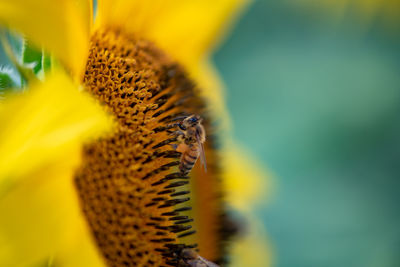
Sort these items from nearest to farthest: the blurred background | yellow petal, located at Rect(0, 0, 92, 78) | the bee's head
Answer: yellow petal, located at Rect(0, 0, 92, 78), the bee's head, the blurred background

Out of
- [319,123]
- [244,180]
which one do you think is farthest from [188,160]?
[319,123]

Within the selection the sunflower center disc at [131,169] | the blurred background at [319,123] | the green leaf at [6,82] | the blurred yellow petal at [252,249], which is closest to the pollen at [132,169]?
the sunflower center disc at [131,169]

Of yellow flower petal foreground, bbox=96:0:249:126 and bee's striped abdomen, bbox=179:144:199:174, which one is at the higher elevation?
yellow flower petal foreground, bbox=96:0:249:126

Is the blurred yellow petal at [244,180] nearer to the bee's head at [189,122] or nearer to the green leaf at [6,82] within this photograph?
the bee's head at [189,122]

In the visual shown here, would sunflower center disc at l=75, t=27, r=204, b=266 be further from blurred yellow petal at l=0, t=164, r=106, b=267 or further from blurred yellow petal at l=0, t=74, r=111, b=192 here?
→ blurred yellow petal at l=0, t=74, r=111, b=192

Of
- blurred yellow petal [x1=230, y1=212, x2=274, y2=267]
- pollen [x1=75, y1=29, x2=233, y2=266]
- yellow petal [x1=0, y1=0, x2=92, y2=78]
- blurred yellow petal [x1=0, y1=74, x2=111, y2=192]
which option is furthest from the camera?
blurred yellow petal [x1=230, y1=212, x2=274, y2=267]

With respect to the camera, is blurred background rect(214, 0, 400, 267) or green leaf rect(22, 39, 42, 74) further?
blurred background rect(214, 0, 400, 267)

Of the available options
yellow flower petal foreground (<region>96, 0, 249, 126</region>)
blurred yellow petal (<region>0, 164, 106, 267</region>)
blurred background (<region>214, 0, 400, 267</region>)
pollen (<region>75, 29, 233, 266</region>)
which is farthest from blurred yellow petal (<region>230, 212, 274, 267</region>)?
blurred background (<region>214, 0, 400, 267</region>)
